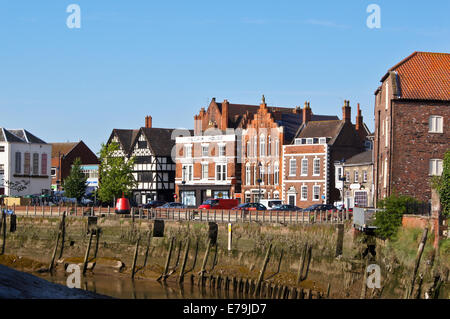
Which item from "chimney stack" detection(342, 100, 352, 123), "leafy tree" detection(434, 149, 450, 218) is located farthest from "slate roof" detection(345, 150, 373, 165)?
"leafy tree" detection(434, 149, 450, 218)

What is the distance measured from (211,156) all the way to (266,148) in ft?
32.3

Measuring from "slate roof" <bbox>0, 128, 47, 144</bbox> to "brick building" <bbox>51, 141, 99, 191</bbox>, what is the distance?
709 inches

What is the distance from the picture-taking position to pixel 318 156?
95375 mm

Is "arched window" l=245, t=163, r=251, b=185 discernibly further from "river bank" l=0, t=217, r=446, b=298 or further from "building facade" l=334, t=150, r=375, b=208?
"river bank" l=0, t=217, r=446, b=298

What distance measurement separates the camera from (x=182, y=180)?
370 ft

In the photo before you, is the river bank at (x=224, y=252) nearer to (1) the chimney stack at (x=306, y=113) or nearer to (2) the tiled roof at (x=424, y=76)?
(2) the tiled roof at (x=424, y=76)

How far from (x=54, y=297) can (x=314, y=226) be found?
27061mm

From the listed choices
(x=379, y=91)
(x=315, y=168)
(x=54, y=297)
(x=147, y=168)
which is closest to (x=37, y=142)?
(x=147, y=168)

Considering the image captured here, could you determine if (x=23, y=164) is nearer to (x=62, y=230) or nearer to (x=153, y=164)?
(x=153, y=164)

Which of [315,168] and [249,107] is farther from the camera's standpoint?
[249,107]

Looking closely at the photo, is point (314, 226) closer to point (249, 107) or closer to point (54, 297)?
point (54, 297)

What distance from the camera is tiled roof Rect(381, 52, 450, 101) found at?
187 feet
